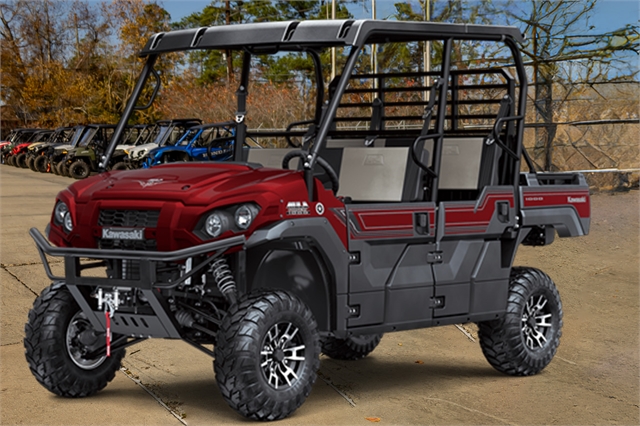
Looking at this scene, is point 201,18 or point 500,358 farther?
point 201,18

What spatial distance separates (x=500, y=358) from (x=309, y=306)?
6.43 feet

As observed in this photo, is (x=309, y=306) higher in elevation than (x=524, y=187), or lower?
lower

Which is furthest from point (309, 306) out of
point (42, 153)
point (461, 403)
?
point (42, 153)

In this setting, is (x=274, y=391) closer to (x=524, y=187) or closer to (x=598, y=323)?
(x=524, y=187)

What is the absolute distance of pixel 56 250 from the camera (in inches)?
255

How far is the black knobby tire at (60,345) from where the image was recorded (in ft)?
22.7

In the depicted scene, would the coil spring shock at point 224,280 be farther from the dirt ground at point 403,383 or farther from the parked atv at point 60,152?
the parked atv at point 60,152

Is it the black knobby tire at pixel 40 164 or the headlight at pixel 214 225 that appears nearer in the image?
the headlight at pixel 214 225

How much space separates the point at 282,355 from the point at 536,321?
2850 mm

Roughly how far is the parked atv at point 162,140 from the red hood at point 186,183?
64.1ft

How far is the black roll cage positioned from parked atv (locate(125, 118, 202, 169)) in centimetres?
1878

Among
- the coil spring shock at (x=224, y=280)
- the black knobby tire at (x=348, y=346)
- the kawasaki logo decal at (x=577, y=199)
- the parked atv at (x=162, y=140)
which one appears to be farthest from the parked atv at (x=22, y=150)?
the coil spring shock at (x=224, y=280)

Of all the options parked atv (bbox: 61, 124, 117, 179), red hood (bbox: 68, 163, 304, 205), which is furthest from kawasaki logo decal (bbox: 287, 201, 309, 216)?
parked atv (bbox: 61, 124, 117, 179)

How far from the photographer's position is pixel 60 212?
6.90m
